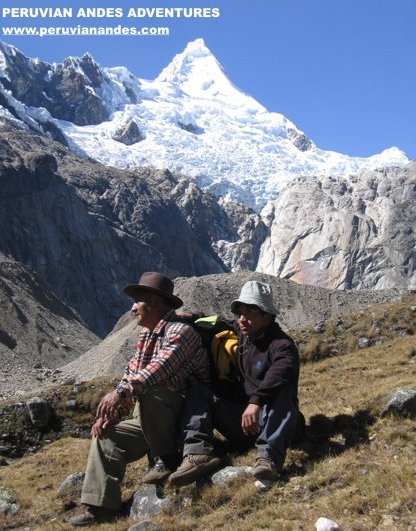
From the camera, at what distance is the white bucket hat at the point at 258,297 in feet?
23.1

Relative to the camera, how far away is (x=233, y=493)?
629 centimetres

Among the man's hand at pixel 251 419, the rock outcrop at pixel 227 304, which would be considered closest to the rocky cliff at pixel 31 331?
the rock outcrop at pixel 227 304

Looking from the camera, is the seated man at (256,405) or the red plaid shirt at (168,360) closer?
the seated man at (256,405)

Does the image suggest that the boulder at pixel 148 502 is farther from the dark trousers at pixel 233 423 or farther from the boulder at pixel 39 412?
the boulder at pixel 39 412

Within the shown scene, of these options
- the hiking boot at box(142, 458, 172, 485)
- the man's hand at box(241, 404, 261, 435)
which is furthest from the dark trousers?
the hiking boot at box(142, 458, 172, 485)

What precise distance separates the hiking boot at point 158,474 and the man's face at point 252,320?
179 cm

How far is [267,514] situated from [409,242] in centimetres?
18038

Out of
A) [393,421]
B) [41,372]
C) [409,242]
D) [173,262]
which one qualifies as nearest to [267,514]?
[393,421]

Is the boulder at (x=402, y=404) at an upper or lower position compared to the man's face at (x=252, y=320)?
lower

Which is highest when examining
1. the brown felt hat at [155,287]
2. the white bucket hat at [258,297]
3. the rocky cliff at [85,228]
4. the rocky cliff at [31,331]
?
the rocky cliff at [85,228]

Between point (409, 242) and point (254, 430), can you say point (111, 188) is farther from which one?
point (254, 430)

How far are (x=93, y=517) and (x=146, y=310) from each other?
2.38 metres

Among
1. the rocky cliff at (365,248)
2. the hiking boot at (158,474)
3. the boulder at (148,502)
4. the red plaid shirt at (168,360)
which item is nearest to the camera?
the boulder at (148,502)

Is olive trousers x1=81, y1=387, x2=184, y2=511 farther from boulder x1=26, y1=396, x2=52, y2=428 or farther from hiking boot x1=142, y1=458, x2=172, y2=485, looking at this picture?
boulder x1=26, y1=396, x2=52, y2=428
